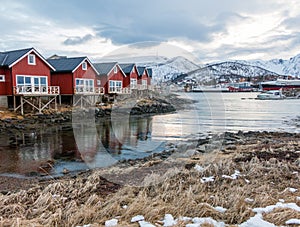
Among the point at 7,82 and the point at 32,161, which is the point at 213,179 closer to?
the point at 32,161

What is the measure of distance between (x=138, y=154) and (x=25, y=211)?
7.53 metres

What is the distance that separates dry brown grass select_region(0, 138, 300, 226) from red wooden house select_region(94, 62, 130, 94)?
27258 millimetres

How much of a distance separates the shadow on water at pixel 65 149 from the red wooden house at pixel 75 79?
8.48 metres

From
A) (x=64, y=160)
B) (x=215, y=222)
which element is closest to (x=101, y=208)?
(x=215, y=222)

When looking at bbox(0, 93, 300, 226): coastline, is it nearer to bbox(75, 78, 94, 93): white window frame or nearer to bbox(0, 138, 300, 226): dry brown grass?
bbox(0, 138, 300, 226): dry brown grass

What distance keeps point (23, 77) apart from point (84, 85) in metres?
6.93

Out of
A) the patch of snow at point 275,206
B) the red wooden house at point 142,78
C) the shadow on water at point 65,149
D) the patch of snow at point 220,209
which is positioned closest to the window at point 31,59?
the shadow on water at point 65,149

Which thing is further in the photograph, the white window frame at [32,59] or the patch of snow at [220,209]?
the white window frame at [32,59]

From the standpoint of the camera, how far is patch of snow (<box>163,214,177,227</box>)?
413 centimetres

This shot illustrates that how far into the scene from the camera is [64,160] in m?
10.8

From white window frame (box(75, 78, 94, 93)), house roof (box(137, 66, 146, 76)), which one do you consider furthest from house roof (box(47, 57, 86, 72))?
house roof (box(137, 66, 146, 76))

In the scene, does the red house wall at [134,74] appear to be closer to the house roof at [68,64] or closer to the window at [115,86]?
the window at [115,86]

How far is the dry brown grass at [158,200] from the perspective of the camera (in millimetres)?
4402

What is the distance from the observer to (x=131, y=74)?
132 ft
